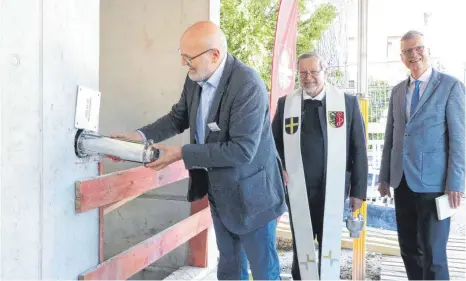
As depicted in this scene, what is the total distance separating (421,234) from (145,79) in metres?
2.45

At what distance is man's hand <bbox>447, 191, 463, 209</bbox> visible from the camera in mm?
2451

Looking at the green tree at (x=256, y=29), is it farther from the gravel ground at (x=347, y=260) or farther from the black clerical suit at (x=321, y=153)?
the black clerical suit at (x=321, y=153)

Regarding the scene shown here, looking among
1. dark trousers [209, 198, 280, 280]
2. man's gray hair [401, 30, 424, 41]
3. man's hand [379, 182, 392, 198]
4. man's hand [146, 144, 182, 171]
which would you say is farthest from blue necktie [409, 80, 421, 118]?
man's hand [146, 144, 182, 171]

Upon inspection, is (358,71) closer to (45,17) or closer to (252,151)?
(252,151)

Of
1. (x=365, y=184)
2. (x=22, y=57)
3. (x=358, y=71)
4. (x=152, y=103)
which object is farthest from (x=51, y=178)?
(x=358, y=71)

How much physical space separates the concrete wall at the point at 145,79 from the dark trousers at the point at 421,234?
171 centimetres

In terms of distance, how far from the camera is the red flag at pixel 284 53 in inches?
150

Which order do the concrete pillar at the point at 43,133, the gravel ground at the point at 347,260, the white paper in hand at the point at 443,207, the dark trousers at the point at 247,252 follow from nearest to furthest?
the concrete pillar at the point at 43,133 → the dark trousers at the point at 247,252 → the white paper in hand at the point at 443,207 → the gravel ground at the point at 347,260

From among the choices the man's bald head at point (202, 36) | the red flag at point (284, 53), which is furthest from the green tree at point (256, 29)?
the man's bald head at point (202, 36)

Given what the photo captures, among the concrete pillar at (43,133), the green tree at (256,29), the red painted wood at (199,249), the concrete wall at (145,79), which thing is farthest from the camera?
the green tree at (256,29)

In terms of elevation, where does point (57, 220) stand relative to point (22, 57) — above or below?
below

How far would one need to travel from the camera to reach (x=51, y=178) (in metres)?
1.75

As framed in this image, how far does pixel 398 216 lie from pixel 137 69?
7.85ft

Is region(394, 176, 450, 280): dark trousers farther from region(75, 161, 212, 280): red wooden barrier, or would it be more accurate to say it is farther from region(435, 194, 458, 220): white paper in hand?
region(75, 161, 212, 280): red wooden barrier
